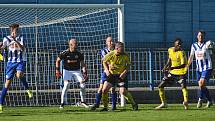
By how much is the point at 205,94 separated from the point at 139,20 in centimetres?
3086

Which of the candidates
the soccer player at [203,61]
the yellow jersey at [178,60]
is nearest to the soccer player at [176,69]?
the yellow jersey at [178,60]

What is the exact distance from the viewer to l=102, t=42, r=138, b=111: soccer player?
17.2m

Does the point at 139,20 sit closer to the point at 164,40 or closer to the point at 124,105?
the point at 164,40

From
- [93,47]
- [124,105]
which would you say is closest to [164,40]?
[93,47]

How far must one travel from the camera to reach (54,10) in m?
20.0

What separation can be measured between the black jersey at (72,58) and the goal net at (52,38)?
5.48ft

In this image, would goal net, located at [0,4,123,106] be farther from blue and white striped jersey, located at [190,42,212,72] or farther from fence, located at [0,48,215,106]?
blue and white striped jersey, located at [190,42,212,72]

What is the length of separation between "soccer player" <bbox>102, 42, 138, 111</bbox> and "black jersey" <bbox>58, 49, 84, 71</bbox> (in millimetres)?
1008

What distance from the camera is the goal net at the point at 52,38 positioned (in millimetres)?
20328

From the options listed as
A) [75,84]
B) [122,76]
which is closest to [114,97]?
[122,76]

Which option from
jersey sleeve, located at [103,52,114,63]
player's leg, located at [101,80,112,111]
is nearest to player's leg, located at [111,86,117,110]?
player's leg, located at [101,80,112,111]

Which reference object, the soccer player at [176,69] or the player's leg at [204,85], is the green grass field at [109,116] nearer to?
the soccer player at [176,69]

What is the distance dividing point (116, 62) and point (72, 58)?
55.7 inches

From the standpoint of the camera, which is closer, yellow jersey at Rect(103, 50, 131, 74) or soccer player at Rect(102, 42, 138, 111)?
soccer player at Rect(102, 42, 138, 111)
